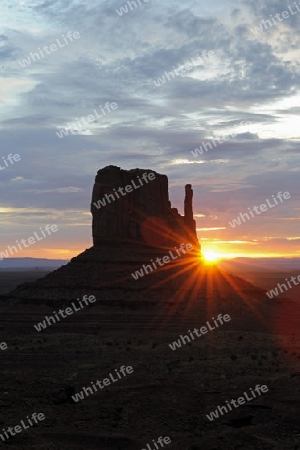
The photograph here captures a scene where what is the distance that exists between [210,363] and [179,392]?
30.7 ft

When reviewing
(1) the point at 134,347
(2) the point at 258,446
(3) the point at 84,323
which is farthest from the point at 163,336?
(2) the point at 258,446

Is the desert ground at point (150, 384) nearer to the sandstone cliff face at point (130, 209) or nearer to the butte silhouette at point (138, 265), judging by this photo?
the butte silhouette at point (138, 265)

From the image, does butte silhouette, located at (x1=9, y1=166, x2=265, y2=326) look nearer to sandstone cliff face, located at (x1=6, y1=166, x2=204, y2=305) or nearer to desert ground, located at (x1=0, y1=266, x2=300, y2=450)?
sandstone cliff face, located at (x1=6, y1=166, x2=204, y2=305)

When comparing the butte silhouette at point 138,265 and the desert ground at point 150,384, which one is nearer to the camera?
the desert ground at point 150,384

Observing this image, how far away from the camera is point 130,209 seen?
8544cm

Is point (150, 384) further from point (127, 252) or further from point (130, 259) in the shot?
point (127, 252)

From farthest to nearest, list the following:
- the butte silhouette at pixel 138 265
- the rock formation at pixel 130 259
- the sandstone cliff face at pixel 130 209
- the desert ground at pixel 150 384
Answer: the sandstone cliff face at pixel 130 209 → the rock formation at pixel 130 259 → the butte silhouette at pixel 138 265 → the desert ground at pixel 150 384

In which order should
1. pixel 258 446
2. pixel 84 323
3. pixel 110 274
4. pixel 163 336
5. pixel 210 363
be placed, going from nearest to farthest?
pixel 258 446 → pixel 210 363 → pixel 163 336 → pixel 84 323 → pixel 110 274

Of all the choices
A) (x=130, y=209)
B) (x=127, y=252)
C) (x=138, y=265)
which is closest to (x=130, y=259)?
(x=138, y=265)

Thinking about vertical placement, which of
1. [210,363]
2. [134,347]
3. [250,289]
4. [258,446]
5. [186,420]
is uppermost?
[250,289]

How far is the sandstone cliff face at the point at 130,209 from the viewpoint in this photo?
83.6 meters

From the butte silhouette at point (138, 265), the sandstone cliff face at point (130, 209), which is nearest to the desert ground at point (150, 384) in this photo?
the butte silhouette at point (138, 265)

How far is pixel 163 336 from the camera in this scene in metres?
55.8

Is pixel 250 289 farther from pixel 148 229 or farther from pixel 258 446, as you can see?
pixel 258 446
